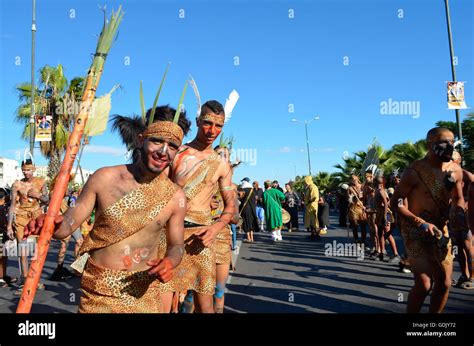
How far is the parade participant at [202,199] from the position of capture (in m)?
3.42

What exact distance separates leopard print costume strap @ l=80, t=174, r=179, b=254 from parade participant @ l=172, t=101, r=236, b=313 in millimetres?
876

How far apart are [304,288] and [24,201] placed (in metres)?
4.67

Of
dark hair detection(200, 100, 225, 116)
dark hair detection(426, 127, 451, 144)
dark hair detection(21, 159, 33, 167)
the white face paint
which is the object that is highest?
dark hair detection(21, 159, 33, 167)

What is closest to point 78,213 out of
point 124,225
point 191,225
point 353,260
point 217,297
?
point 124,225

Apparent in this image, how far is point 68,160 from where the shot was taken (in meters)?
2.28

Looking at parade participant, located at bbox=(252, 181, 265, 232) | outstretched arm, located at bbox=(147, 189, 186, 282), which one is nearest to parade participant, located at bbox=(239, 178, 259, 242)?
parade participant, located at bbox=(252, 181, 265, 232)

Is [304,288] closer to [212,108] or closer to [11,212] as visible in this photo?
[212,108]

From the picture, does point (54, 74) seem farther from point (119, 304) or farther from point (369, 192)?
point (119, 304)

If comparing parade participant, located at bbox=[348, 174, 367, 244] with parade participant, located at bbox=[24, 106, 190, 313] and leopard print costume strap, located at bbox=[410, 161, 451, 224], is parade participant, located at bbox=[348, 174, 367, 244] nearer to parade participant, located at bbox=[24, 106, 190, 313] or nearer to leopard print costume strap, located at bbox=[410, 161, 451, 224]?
leopard print costume strap, located at bbox=[410, 161, 451, 224]

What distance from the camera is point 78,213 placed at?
2.38 meters

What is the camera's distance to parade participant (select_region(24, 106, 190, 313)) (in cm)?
239

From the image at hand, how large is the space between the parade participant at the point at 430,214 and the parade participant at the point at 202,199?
1.57m

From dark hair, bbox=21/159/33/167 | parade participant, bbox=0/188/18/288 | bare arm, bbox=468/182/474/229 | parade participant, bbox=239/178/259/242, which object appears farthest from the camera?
parade participant, bbox=239/178/259/242

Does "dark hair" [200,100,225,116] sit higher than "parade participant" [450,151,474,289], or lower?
higher
